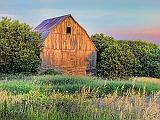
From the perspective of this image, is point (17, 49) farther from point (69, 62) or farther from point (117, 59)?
point (117, 59)

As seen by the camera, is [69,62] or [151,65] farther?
[151,65]

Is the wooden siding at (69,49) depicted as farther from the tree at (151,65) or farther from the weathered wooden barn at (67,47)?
the tree at (151,65)

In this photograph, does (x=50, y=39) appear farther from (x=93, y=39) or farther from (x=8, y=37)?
(x=93, y=39)

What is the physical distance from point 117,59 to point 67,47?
229 inches

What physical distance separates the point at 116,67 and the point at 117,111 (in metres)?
41.7

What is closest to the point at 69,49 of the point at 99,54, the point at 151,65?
the point at 99,54

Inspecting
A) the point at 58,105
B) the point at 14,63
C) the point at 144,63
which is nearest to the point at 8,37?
the point at 14,63

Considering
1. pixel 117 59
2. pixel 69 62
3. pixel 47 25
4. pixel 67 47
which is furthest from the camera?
pixel 47 25

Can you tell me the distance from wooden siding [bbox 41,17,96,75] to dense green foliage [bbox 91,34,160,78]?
1.85 m

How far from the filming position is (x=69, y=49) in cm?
5119

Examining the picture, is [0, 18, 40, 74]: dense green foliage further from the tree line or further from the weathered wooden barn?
the weathered wooden barn

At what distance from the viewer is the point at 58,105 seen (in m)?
8.51

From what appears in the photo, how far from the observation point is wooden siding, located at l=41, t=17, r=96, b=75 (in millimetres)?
49469

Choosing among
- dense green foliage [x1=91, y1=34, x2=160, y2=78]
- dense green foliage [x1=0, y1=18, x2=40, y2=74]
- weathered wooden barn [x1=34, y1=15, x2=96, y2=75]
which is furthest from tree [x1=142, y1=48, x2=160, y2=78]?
dense green foliage [x1=0, y1=18, x2=40, y2=74]
